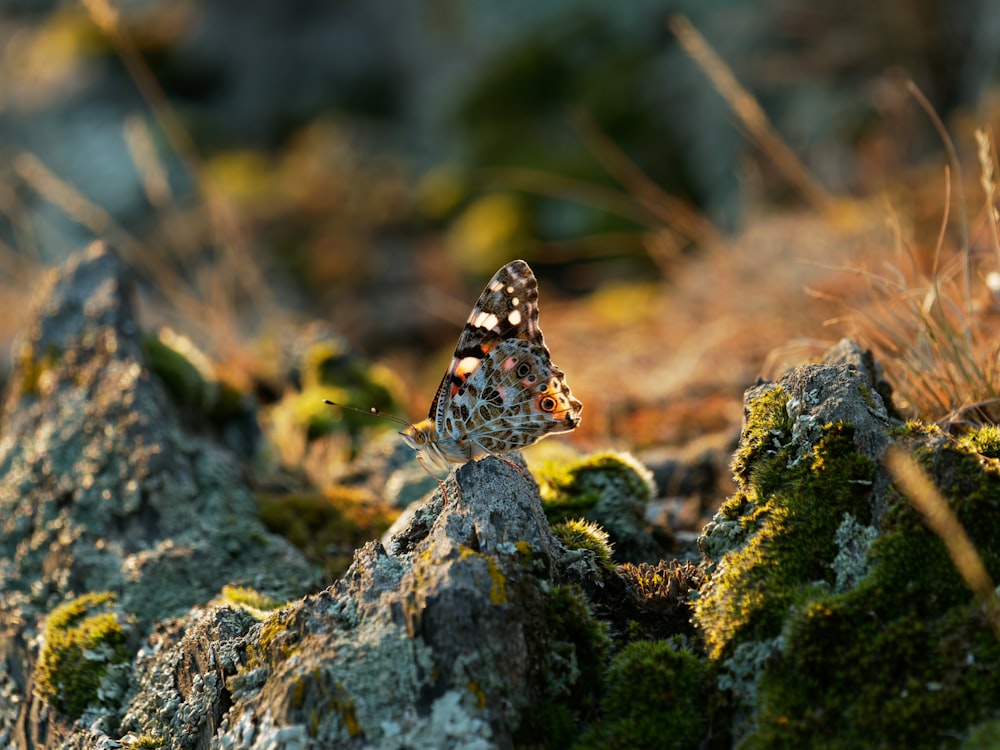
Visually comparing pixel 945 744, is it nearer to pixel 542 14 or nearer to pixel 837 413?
pixel 837 413

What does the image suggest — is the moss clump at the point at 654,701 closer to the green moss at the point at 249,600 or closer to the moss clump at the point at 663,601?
the moss clump at the point at 663,601

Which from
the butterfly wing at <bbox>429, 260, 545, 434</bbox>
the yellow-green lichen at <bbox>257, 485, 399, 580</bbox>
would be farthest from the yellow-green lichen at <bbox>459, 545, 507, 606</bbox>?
the yellow-green lichen at <bbox>257, 485, 399, 580</bbox>

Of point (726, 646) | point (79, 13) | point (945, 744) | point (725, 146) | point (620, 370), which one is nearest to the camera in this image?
point (945, 744)

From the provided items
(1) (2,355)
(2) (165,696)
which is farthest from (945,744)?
(1) (2,355)

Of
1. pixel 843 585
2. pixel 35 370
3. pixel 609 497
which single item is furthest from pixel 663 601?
pixel 35 370

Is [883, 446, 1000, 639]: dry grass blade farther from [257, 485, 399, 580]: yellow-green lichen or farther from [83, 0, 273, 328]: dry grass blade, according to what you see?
[83, 0, 273, 328]: dry grass blade

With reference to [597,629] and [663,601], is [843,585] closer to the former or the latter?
[663,601]

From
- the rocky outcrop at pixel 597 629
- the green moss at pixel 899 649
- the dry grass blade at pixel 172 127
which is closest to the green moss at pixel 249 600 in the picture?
the rocky outcrop at pixel 597 629
